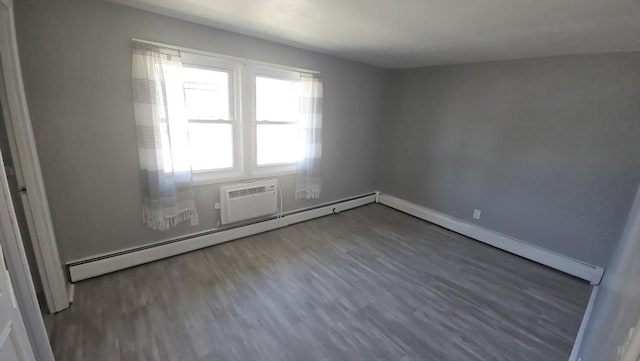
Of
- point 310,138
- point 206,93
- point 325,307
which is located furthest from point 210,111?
point 325,307

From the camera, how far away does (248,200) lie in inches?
120

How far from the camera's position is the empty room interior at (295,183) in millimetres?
1711

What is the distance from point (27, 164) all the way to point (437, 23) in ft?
10.2

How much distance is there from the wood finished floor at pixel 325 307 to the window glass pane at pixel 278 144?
3.57ft

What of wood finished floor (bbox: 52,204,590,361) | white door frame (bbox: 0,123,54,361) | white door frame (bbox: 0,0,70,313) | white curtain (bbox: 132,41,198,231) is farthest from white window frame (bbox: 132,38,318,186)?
white door frame (bbox: 0,123,54,361)

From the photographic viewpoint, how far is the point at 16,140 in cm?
163

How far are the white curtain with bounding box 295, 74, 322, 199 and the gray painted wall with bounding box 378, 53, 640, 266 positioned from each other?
1.63m

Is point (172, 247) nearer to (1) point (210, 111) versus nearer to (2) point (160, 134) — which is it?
(2) point (160, 134)

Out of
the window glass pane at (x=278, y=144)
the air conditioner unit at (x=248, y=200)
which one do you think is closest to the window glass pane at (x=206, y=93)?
the window glass pane at (x=278, y=144)

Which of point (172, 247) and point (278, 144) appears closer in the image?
point (172, 247)

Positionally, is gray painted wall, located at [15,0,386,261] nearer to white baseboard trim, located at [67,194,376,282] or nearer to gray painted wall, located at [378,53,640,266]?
white baseboard trim, located at [67,194,376,282]

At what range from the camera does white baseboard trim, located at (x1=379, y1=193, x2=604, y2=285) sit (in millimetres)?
2648

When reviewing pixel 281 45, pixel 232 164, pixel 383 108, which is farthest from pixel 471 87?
pixel 232 164

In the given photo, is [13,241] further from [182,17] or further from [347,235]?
[347,235]
